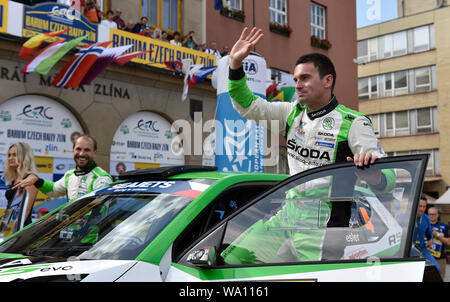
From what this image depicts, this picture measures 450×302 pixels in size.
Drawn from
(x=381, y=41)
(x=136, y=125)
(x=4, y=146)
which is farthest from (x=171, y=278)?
(x=381, y=41)

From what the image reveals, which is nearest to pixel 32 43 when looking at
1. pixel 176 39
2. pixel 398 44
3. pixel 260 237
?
pixel 176 39

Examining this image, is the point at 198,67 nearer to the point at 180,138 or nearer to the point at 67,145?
the point at 180,138

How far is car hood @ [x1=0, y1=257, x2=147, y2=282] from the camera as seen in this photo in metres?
2.48

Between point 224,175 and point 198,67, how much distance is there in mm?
11166

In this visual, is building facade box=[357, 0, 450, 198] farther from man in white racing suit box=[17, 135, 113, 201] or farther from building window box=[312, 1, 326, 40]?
man in white racing suit box=[17, 135, 113, 201]

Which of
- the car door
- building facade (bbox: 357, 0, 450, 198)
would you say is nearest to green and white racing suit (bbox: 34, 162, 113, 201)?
the car door

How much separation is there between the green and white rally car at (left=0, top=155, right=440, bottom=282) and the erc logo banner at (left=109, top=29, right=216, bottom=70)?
35.7 ft

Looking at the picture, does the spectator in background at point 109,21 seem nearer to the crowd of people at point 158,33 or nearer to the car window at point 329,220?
the crowd of people at point 158,33

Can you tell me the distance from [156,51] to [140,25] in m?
0.80

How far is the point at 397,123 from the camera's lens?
129 feet

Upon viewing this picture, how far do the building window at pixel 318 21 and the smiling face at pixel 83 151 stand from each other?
18855mm

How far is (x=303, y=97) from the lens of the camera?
329cm

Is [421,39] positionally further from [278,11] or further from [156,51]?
[156,51]

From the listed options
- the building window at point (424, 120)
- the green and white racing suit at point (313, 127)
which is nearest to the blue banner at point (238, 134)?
the green and white racing suit at point (313, 127)
